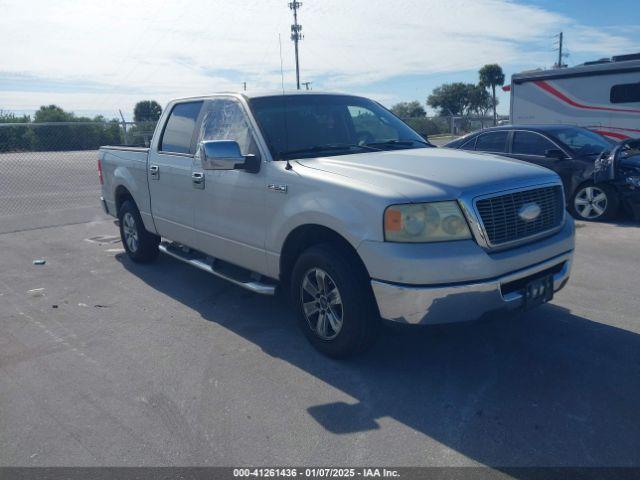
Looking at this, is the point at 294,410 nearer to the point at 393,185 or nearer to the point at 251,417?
the point at 251,417

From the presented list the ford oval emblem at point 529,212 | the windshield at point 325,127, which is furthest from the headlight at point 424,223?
the windshield at point 325,127

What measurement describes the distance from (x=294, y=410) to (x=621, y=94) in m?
12.5

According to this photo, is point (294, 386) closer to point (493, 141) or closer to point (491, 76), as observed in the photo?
point (493, 141)

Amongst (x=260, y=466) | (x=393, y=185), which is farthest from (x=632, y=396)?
(x=260, y=466)

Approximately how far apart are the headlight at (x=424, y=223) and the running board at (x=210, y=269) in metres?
1.44

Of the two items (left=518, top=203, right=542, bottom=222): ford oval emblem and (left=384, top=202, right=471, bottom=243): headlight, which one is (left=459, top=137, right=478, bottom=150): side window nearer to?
(left=518, top=203, right=542, bottom=222): ford oval emblem

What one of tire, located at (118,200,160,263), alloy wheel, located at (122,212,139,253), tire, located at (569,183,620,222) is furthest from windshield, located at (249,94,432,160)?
tire, located at (569,183,620,222)

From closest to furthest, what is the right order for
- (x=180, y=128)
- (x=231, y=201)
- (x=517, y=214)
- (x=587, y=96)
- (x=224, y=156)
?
(x=517, y=214) < (x=224, y=156) < (x=231, y=201) < (x=180, y=128) < (x=587, y=96)

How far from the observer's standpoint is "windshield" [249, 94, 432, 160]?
15.3ft

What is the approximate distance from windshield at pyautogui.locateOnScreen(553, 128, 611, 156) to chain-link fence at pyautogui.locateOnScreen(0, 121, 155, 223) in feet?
23.7

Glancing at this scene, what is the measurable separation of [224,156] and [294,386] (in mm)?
1764

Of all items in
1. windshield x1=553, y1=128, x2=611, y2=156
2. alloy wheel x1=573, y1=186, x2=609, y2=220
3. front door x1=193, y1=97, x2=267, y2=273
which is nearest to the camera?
front door x1=193, y1=97, x2=267, y2=273

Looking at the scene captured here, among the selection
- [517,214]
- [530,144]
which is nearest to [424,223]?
[517,214]

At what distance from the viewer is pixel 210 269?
17.4 ft
